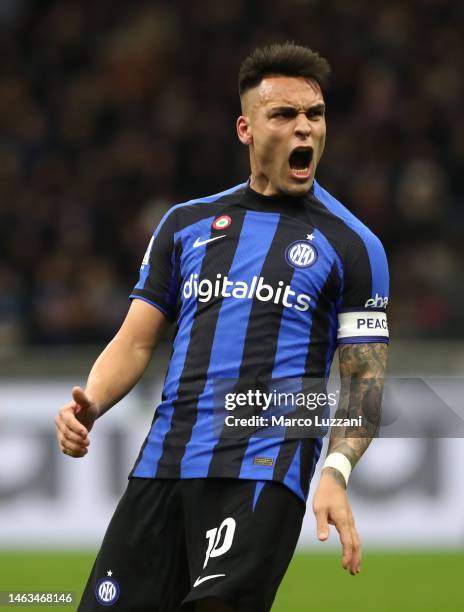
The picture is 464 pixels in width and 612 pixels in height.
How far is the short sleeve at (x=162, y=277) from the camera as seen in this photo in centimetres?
415

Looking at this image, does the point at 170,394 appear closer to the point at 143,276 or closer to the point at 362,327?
the point at 143,276

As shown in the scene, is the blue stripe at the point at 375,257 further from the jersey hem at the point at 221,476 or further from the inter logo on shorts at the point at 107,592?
the inter logo on shorts at the point at 107,592

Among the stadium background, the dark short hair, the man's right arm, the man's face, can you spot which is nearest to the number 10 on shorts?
the man's right arm

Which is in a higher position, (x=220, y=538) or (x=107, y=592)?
(x=220, y=538)

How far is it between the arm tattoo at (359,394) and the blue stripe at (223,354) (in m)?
0.31

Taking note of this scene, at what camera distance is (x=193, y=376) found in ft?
13.1

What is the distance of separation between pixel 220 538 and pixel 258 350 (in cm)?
55

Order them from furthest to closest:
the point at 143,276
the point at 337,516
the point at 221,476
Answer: the point at 143,276 → the point at 221,476 → the point at 337,516

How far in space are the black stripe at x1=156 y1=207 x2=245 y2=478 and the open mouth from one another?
0.33 meters

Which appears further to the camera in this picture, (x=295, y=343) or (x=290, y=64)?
(x=290, y=64)

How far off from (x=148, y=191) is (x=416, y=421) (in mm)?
6198

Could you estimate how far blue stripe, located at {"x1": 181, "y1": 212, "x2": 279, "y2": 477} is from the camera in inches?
154

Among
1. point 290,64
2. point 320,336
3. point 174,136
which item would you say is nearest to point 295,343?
point 320,336

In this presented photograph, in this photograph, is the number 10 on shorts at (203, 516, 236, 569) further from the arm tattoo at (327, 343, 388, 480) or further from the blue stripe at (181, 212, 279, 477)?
the arm tattoo at (327, 343, 388, 480)
